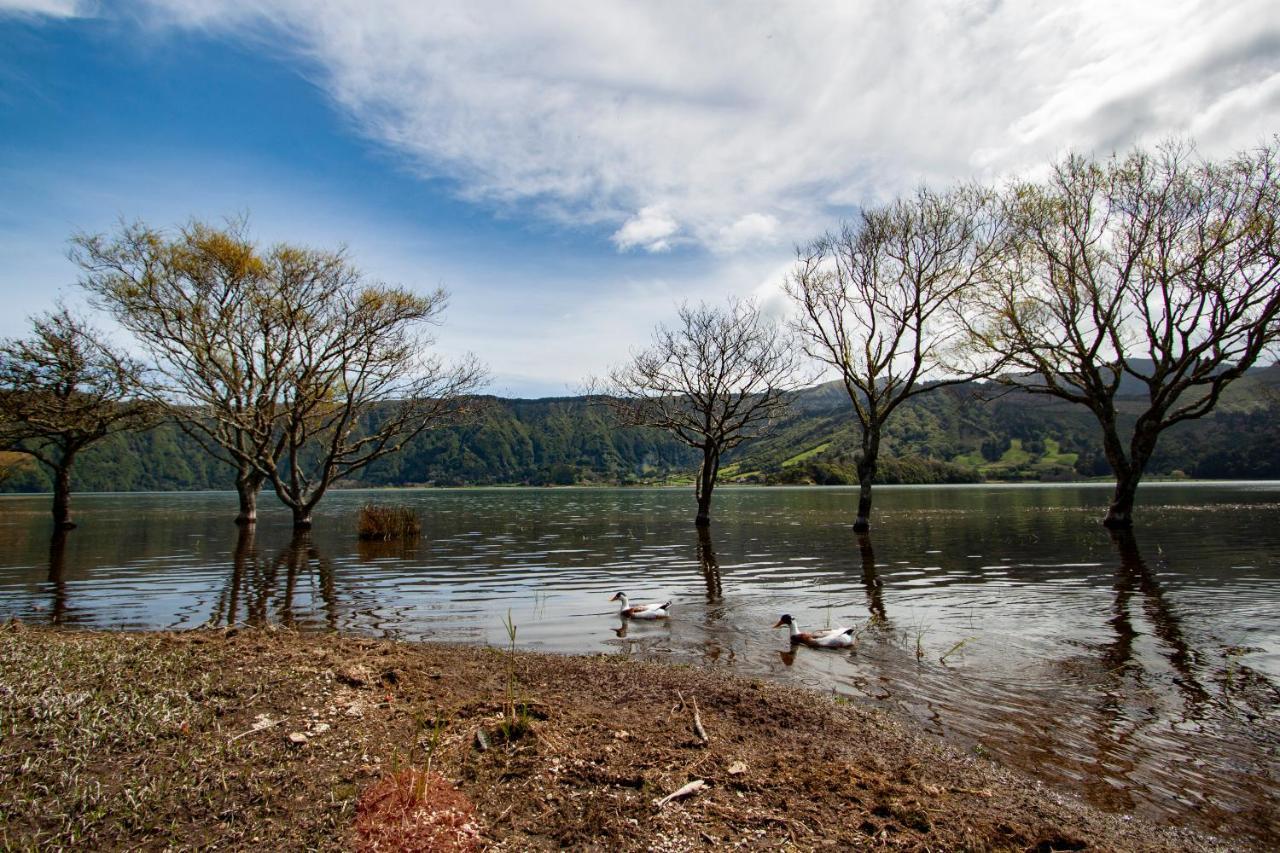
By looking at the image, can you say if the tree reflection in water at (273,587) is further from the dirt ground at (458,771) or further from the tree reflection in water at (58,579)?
the dirt ground at (458,771)

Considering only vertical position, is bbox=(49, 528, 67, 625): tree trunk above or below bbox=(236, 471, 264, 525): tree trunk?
below

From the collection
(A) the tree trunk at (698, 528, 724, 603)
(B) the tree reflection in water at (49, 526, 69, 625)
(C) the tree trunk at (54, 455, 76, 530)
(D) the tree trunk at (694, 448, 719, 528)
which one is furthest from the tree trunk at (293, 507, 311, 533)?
(D) the tree trunk at (694, 448, 719, 528)

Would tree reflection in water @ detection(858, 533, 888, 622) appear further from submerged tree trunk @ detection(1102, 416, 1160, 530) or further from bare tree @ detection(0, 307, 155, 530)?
bare tree @ detection(0, 307, 155, 530)

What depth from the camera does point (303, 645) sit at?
32.6ft

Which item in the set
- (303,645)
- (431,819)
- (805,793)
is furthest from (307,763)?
(303,645)

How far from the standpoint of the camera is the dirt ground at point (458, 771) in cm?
467

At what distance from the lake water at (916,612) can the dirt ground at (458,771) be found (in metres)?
1.57

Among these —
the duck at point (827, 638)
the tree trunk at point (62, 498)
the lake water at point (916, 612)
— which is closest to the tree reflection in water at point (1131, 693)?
the lake water at point (916, 612)

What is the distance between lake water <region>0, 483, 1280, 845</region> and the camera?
23.8ft

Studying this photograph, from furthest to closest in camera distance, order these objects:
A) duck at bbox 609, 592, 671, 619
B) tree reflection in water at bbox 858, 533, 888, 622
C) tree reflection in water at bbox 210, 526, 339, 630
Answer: tree reflection in water at bbox 858, 533, 888, 622
tree reflection in water at bbox 210, 526, 339, 630
duck at bbox 609, 592, 671, 619

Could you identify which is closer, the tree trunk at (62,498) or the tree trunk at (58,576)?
the tree trunk at (58,576)

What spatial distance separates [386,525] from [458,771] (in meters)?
32.4

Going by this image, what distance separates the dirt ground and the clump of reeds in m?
27.5

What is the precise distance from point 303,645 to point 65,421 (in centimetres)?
4278
